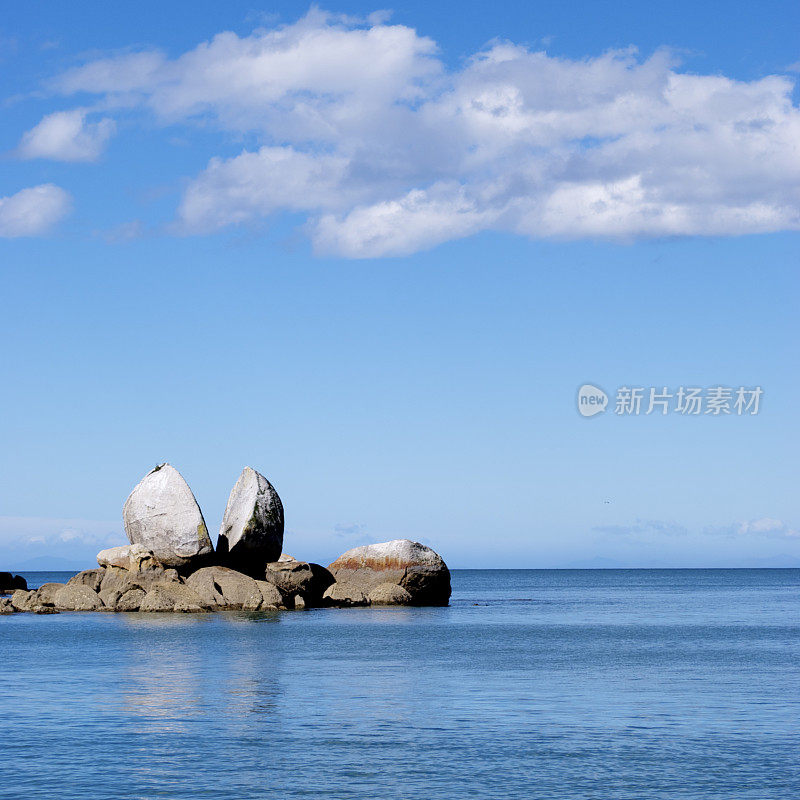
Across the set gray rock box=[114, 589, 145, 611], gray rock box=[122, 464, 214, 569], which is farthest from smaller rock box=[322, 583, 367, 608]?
gray rock box=[114, 589, 145, 611]

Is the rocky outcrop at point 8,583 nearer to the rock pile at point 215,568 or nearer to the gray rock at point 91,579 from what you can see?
the rock pile at point 215,568

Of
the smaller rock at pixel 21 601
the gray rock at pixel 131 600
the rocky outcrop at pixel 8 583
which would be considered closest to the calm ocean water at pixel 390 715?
the gray rock at pixel 131 600

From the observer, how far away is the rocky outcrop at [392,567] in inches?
2365

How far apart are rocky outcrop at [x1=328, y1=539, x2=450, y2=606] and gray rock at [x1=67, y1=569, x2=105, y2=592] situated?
41.5ft

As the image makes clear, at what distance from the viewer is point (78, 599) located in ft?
185

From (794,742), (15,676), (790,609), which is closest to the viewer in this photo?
(794,742)

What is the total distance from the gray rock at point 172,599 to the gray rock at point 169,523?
1329 millimetres

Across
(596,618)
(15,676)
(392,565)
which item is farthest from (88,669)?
(596,618)

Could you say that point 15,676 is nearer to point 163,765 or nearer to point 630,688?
point 163,765

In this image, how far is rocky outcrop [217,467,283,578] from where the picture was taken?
55.6 meters

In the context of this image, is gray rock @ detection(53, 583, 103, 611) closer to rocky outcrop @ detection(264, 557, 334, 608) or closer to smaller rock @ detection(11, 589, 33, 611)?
smaller rock @ detection(11, 589, 33, 611)

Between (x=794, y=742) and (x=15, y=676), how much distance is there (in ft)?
70.2

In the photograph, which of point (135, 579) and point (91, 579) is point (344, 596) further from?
point (91, 579)

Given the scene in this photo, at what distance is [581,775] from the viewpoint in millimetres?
18734
